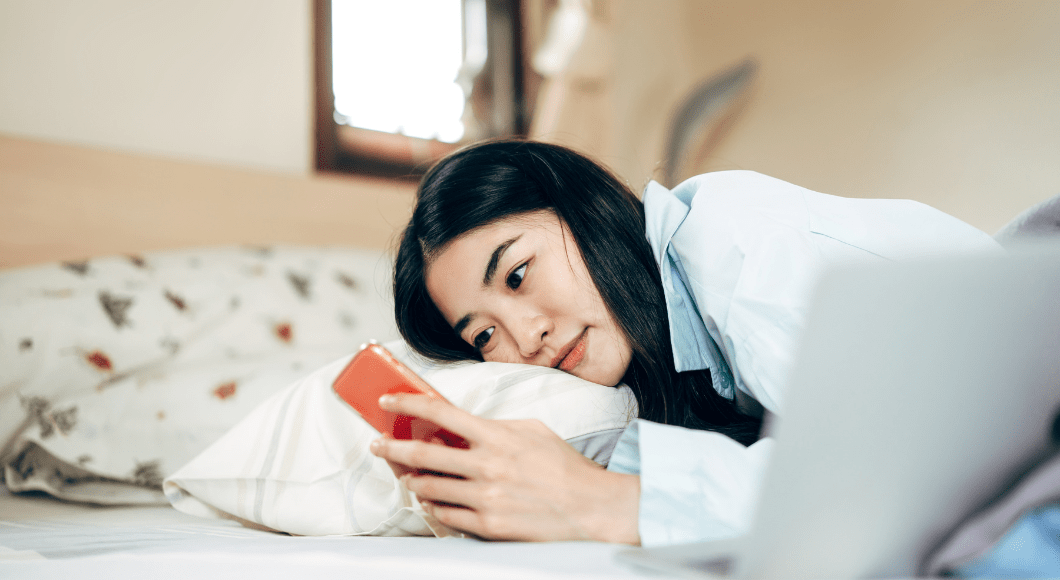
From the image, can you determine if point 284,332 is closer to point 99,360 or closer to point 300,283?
point 300,283

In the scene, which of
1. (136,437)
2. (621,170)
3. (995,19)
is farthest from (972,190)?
(136,437)

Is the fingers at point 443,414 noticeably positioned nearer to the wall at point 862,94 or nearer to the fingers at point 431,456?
the fingers at point 431,456

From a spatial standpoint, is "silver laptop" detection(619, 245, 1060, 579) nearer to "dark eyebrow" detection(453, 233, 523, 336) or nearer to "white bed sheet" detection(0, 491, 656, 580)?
"white bed sheet" detection(0, 491, 656, 580)

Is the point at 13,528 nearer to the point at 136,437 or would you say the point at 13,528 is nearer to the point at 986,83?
the point at 136,437

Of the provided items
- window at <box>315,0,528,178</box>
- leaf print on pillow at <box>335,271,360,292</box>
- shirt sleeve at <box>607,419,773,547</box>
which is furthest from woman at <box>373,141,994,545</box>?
window at <box>315,0,528,178</box>

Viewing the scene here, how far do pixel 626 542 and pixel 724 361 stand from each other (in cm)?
35

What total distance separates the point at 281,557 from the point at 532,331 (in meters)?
0.39

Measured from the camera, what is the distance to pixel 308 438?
0.66 m

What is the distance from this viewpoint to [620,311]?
74cm

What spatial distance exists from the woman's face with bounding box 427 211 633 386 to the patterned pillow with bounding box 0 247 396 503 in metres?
0.36

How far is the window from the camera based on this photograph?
5.56 feet

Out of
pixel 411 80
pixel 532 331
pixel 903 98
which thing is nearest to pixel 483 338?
pixel 532 331

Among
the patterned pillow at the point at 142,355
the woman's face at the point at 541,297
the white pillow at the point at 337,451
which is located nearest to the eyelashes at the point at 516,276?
the woman's face at the point at 541,297

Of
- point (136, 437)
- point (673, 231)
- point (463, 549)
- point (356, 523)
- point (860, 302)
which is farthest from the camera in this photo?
point (136, 437)
